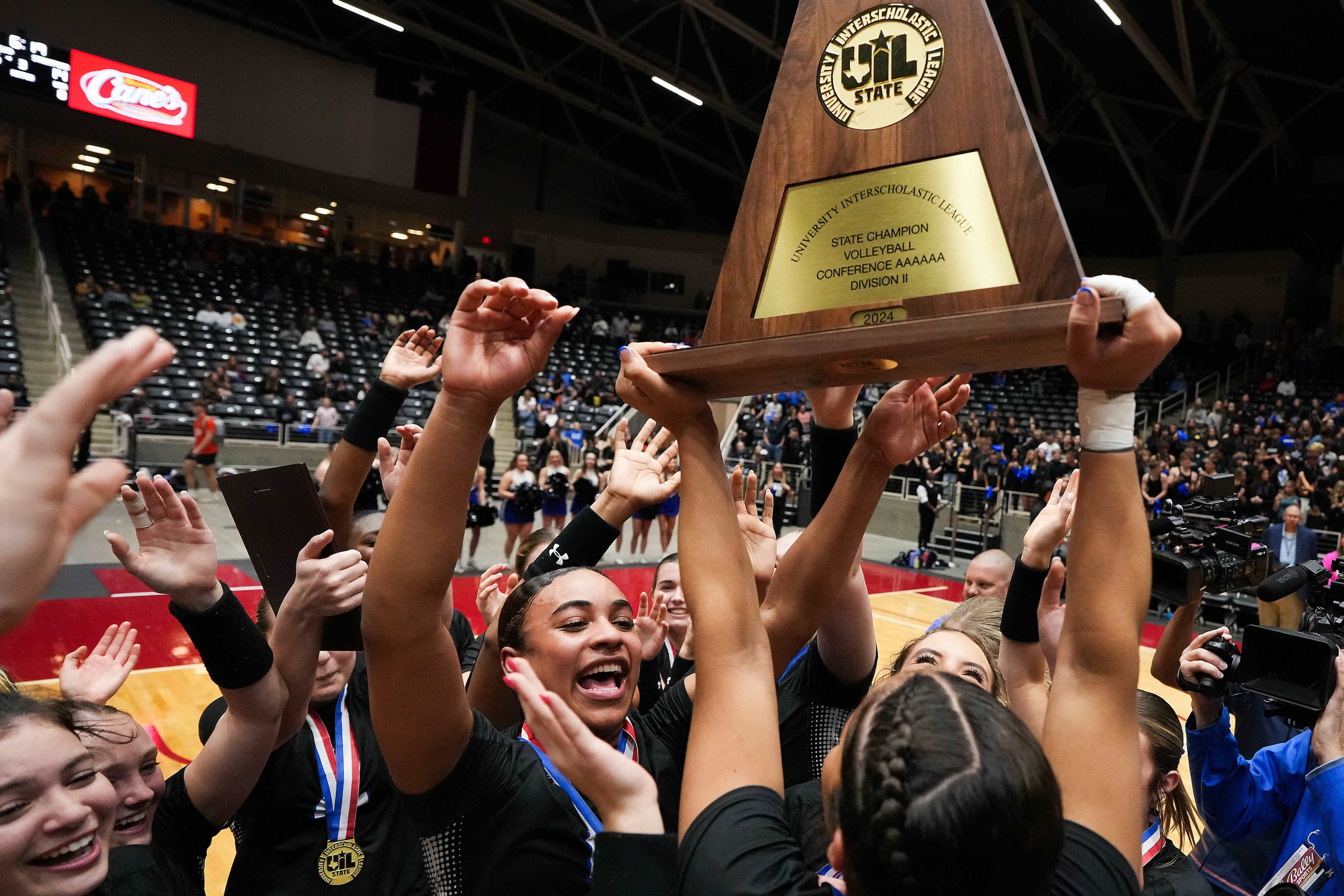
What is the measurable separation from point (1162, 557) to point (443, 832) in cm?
155

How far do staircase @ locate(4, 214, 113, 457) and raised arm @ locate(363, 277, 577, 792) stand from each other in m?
12.7

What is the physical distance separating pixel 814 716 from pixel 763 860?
1.14 m

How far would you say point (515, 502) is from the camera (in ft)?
31.0

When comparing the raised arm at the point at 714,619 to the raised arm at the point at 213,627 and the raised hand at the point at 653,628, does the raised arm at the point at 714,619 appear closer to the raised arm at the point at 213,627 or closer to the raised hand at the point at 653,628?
the raised arm at the point at 213,627

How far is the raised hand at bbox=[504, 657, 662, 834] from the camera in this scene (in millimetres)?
1075

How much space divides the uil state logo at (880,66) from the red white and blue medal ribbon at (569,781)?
1.04 metres

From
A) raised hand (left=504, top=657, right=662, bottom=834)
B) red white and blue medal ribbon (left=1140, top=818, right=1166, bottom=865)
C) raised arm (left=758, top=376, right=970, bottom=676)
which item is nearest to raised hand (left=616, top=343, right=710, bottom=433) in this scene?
raised arm (left=758, top=376, right=970, bottom=676)

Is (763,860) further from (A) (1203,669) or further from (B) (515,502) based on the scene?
(B) (515,502)

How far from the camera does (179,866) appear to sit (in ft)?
5.41

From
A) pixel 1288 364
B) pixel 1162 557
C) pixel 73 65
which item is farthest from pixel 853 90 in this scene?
pixel 1288 364

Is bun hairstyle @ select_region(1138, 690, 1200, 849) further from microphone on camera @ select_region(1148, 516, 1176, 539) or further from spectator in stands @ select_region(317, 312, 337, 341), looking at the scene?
spectator in stands @ select_region(317, 312, 337, 341)

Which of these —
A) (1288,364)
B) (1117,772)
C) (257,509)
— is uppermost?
(1288,364)

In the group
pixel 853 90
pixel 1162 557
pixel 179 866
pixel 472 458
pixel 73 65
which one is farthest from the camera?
pixel 73 65

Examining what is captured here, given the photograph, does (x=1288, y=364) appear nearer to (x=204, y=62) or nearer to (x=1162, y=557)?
(x=1162, y=557)
